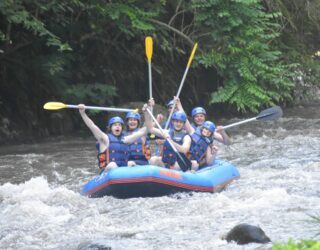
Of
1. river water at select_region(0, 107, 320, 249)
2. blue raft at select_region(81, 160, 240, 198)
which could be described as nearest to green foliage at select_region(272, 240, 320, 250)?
river water at select_region(0, 107, 320, 249)

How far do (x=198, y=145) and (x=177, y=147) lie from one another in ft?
1.19

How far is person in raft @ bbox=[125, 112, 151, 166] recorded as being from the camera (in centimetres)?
870

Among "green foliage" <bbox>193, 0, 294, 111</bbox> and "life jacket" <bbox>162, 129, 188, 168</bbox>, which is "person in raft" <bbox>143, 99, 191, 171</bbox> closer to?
"life jacket" <bbox>162, 129, 188, 168</bbox>

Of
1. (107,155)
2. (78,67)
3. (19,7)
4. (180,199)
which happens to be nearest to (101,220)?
(180,199)

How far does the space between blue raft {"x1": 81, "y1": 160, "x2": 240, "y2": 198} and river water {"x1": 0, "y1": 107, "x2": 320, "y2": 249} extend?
99mm

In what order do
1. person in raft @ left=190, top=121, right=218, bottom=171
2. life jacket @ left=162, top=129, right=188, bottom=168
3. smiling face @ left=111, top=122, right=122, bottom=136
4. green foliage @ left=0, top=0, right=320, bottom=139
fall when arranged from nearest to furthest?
smiling face @ left=111, top=122, right=122, bottom=136
life jacket @ left=162, top=129, right=188, bottom=168
person in raft @ left=190, top=121, right=218, bottom=171
green foliage @ left=0, top=0, right=320, bottom=139

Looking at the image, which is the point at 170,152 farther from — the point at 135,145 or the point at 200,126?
the point at 200,126

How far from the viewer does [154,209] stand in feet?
24.1

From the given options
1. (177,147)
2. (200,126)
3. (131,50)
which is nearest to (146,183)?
(177,147)

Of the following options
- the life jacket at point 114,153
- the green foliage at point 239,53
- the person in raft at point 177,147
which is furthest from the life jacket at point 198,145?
the green foliage at point 239,53

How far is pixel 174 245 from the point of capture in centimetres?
590

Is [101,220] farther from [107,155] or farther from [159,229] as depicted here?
[107,155]

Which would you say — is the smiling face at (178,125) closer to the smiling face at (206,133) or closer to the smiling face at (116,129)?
the smiling face at (206,133)

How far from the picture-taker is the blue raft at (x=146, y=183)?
7.71 meters
